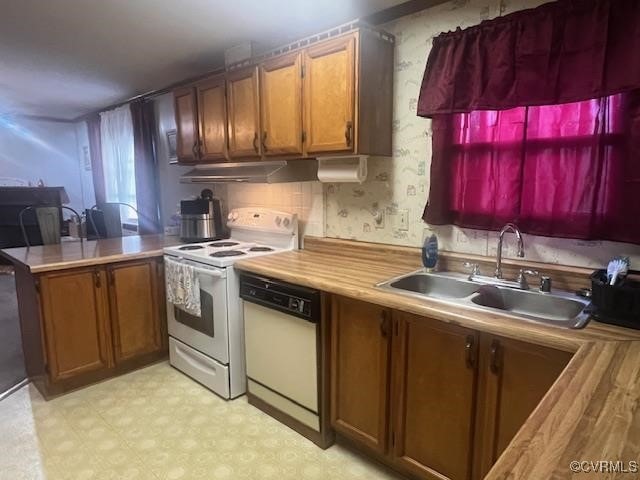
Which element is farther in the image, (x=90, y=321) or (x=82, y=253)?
(x=82, y=253)

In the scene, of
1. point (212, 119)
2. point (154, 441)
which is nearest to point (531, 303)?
point (154, 441)

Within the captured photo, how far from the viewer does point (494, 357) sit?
1425 mm

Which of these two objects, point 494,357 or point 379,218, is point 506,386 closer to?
point 494,357

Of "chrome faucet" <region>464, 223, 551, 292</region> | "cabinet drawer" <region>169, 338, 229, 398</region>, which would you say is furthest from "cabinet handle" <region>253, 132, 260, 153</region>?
"chrome faucet" <region>464, 223, 551, 292</region>

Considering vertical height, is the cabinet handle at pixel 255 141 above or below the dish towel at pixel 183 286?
above

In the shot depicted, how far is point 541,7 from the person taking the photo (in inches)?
66.4

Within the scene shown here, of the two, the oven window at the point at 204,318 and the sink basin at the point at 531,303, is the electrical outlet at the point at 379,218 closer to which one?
the sink basin at the point at 531,303

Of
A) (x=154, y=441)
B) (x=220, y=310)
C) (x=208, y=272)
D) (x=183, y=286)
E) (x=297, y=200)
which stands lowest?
(x=154, y=441)

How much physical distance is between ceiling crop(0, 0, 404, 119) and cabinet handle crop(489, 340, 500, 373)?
1814 mm

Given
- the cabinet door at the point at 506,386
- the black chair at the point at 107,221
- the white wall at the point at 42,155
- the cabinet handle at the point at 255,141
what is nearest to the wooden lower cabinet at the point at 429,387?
the cabinet door at the point at 506,386

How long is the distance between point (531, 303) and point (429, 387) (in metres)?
0.61

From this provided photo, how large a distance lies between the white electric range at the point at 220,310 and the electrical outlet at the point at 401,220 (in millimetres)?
759

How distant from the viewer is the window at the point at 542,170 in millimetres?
1600

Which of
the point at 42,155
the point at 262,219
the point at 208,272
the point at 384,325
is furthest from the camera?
the point at 42,155
